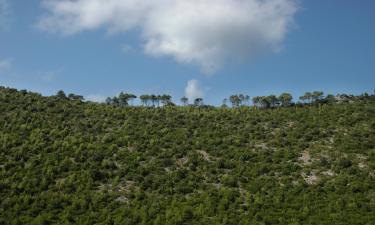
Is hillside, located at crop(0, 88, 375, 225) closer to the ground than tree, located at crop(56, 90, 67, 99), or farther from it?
closer to the ground

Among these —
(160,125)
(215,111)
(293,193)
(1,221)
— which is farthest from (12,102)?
(293,193)

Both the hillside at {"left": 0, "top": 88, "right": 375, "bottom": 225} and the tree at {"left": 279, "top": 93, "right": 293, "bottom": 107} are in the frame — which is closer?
the hillside at {"left": 0, "top": 88, "right": 375, "bottom": 225}

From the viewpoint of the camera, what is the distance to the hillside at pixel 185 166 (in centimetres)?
3594

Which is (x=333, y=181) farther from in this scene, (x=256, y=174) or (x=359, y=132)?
(x=359, y=132)

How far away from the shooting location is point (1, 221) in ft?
113

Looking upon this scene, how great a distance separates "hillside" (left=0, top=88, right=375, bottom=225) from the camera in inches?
1415


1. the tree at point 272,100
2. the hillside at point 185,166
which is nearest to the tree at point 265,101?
the tree at point 272,100

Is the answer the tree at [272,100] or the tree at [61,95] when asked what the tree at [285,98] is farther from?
the tree at [61,95]

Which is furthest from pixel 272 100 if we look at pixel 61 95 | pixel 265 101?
pixel 61 95

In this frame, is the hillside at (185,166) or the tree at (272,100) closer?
the hillside at (185,166)

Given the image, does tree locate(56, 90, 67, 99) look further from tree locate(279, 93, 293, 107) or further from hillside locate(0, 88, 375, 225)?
tree locate(279, 93, 293, 107)

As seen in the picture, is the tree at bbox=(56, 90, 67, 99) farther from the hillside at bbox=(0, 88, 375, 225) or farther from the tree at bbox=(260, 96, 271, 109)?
the tree at bbox=(260, 96, 271, 109)

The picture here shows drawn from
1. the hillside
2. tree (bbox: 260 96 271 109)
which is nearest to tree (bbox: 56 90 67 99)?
the hillside

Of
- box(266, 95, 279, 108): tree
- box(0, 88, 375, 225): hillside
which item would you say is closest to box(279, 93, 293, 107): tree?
box(266, 95, 279, 108): tree
